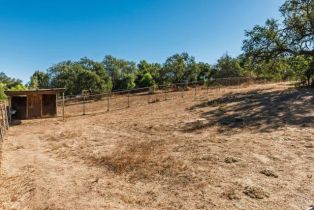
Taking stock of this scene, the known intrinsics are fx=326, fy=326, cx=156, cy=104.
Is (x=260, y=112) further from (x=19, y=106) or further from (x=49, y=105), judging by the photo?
(x=19, y=106)

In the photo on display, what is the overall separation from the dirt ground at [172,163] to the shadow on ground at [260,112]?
0.19 ft

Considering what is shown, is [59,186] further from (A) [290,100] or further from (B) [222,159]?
(A) [290,100]

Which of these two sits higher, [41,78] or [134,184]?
[41,78]

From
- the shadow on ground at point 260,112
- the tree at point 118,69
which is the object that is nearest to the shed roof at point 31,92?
the shadow on ground at point 260,112

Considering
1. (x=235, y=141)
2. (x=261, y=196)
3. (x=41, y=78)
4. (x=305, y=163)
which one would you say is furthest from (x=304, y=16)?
(x=41, y=78)

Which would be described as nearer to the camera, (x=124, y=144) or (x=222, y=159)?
(x=222, y=159)

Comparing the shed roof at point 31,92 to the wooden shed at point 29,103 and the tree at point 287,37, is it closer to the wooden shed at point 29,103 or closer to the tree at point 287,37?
the wooden shed at point 29,103

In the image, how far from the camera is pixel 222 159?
11953 millimetres

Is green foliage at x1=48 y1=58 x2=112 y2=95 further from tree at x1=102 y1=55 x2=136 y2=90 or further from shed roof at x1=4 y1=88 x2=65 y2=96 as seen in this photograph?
shed roof at x1=4 y1=88 x2=65 y2=96

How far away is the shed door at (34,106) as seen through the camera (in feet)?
90.7

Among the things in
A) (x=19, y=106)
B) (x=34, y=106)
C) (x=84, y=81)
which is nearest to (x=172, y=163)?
(x=34, y=106)

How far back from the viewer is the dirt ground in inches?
358

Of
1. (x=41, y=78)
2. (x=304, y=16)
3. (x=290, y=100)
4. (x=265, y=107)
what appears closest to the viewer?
(x=265, y=107)

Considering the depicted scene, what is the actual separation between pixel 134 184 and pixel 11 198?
12.1ft
